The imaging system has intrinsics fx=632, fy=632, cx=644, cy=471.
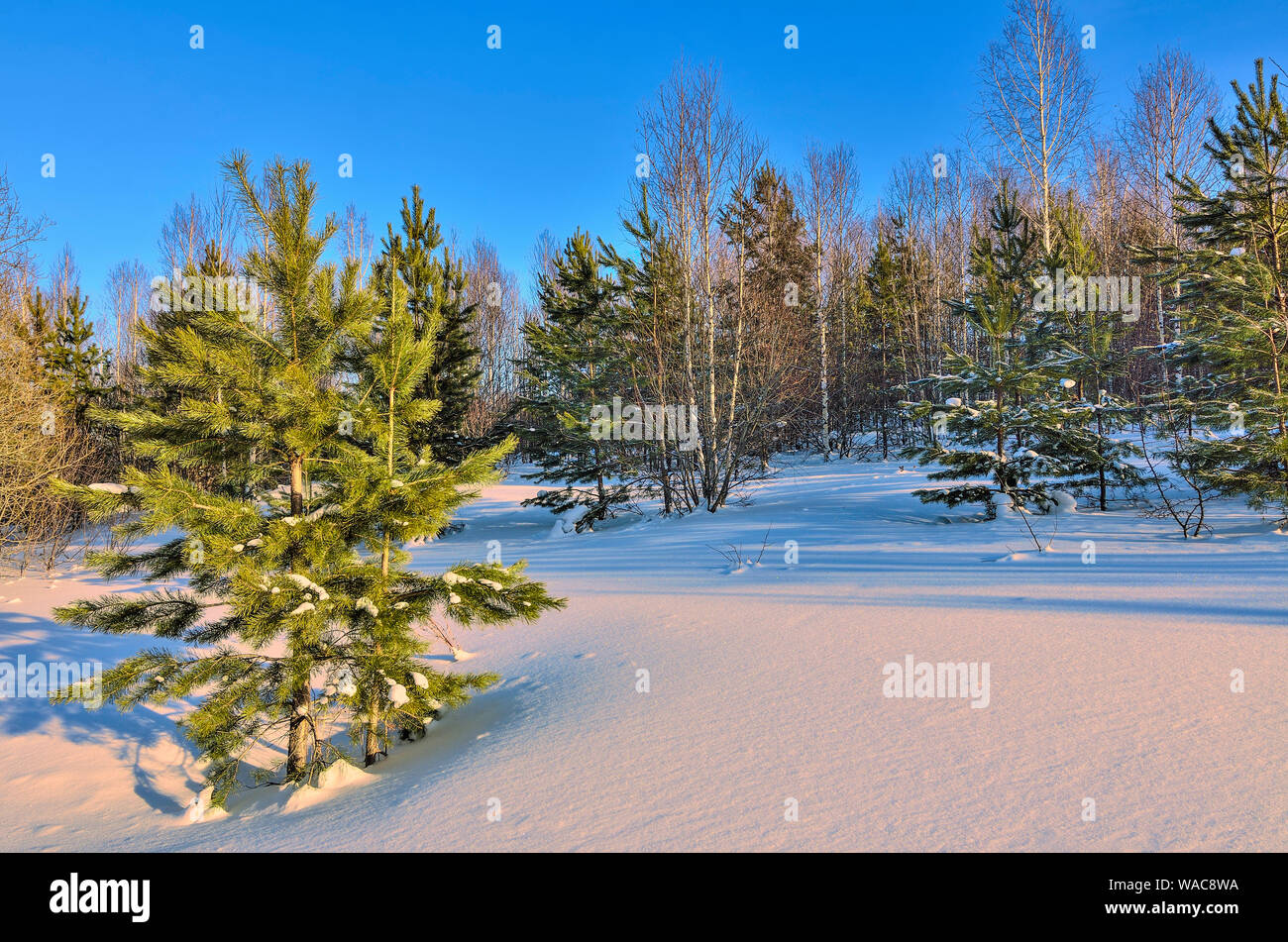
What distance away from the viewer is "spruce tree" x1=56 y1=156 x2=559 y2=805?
3432mm

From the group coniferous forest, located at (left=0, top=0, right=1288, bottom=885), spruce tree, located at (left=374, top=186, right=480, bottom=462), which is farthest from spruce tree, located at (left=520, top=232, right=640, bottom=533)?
coniferous forest, located at (left=0, top=0, right=1288, bottom=885)

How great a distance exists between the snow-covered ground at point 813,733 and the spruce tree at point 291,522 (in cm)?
54

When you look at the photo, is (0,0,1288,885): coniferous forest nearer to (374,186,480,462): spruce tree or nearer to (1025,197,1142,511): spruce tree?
(1025,197,1142,511): spruce tree

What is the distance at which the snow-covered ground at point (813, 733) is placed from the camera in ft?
7.25

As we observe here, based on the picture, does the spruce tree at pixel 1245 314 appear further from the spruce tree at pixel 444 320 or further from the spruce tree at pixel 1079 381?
the spruce tree at pixel 444 320

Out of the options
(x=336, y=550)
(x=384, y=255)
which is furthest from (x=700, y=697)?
(x=384, y=255)

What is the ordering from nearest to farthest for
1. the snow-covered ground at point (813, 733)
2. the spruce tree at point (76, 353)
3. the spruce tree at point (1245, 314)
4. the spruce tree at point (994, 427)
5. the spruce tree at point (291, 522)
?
the snow-covered ground at point (813, 733)
the spruce tree at point (291, 522)
the spruce tree at point (1245, 314)
the spruce tree at point (994, 427)
the spruce tree at point (76, 353)

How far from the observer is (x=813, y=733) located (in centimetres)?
296

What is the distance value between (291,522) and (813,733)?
118 inches

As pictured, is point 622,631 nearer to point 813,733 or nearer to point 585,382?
point 813,733

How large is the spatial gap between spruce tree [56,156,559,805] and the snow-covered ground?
54 cm

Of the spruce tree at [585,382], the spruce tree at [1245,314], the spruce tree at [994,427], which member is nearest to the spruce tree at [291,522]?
the spruce tree at [994,427]
